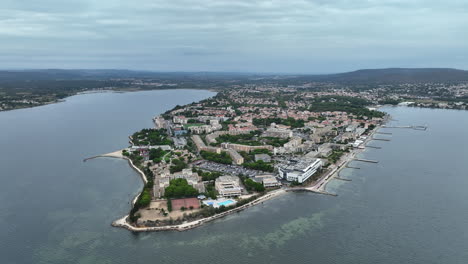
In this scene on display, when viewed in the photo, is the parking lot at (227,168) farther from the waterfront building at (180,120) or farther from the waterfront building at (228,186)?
the waterfront building at (180,120)

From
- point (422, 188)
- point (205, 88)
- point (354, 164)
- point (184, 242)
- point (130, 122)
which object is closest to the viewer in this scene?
point (184, 242)

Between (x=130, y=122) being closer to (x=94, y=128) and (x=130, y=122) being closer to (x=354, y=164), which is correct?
(x=94, y=128)

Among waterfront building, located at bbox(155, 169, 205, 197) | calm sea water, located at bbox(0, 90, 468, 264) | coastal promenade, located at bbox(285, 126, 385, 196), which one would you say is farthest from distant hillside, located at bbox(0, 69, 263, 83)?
coastal promenade, located at bbox(285, 126, 385, 196)

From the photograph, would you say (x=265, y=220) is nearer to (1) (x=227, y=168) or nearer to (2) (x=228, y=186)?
(2) (x=228, y=186)

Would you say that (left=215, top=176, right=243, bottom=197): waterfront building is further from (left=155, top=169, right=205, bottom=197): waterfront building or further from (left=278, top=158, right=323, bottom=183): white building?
(left=278, top=158, right=323, bottom=183): white building

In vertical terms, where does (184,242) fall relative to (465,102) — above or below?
below

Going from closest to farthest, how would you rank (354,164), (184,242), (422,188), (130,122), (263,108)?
(184,242) < (422,188) < (354,164) < (130,122) < (263,108)

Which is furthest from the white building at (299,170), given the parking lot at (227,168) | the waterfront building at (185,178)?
the waterfront building at (185,178)

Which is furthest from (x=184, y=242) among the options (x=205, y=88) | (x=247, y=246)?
(x=205, y=88)
